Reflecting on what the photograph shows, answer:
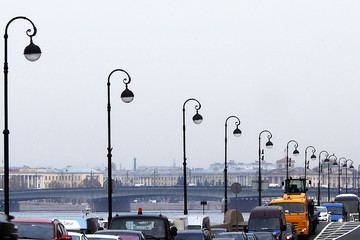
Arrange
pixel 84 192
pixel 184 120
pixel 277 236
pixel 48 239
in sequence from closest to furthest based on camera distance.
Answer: pixel 48 239 → pixel 277 236 → pixel 184 120 → pixel 84 192

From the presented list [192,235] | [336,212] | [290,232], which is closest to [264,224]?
[290,232]

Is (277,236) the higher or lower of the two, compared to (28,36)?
lower

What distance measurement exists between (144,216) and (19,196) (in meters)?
167

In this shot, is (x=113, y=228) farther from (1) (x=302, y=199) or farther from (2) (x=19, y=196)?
(2) (x=19, y=196)

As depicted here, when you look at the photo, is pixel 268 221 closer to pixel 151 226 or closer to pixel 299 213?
pixel 299 213

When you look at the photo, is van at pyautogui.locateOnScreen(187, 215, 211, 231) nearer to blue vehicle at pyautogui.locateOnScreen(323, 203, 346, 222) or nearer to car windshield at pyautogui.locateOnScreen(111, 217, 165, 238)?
car windshield at pyautogui.locateOnScreen(111, 217, 165, 238)

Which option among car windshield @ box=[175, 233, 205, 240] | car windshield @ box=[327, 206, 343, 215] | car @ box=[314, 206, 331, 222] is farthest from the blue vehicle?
car windshield @ box=[175, 233, 205, 240]

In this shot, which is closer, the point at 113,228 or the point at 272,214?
the point at 113,228

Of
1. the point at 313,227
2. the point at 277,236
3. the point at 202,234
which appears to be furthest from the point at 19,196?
the point at 202,234

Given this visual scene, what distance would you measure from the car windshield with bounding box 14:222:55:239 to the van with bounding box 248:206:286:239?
2265 centimetres

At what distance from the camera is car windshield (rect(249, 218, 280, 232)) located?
144 ft

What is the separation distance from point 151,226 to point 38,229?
5130 mm

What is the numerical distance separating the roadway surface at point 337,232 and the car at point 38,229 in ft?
102

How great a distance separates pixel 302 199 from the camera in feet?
177
